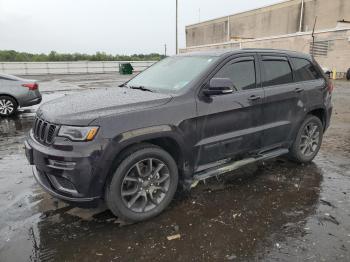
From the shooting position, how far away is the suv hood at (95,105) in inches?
122

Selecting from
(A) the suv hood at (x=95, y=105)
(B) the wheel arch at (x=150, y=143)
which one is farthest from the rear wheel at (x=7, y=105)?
(B) the wheel arch at (x=150, y=143)

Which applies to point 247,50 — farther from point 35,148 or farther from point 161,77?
point 35,148

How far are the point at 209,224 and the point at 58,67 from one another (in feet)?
129

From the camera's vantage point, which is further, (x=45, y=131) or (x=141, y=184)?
(x=141, y=184)

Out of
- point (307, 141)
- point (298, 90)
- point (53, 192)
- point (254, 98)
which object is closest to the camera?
point (53, 192)

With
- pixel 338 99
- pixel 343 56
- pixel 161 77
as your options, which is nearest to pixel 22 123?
pixel 161 77

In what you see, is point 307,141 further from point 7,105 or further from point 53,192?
point 7,105

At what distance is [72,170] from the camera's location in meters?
3.00

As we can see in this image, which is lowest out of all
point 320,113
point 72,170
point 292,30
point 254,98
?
point 72,170

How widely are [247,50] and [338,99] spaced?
1019 cm

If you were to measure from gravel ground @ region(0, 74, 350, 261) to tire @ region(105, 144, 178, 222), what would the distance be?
0.53 ft

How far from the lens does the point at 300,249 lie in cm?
298

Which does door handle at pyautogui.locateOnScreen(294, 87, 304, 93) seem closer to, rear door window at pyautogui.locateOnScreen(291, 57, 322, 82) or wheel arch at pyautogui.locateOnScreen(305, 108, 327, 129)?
rear door window at pyautogui.locateOnScreen(291, 57, 322, 82)

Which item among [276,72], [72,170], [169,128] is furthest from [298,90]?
[72,170]
